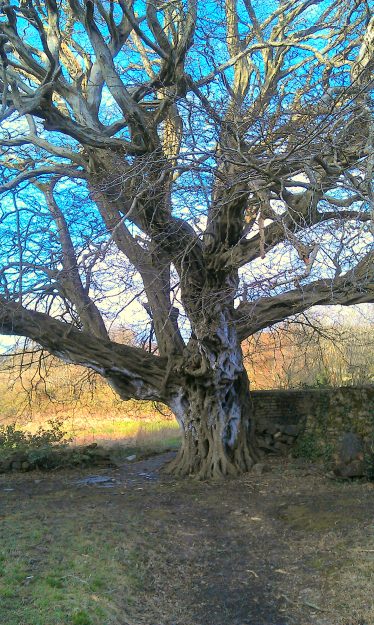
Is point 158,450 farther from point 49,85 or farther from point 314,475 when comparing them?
point 49,85

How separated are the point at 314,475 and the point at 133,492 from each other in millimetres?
3451

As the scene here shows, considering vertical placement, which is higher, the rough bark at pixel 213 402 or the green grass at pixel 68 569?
the rough bark at pixel 213 402

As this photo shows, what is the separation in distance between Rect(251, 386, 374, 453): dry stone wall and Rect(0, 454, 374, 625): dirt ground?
133 centimetres

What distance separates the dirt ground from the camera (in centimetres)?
556

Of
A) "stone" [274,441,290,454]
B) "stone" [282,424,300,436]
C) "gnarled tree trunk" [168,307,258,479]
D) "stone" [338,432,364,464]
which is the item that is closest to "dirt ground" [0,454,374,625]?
"stone" [338,432,364,464]

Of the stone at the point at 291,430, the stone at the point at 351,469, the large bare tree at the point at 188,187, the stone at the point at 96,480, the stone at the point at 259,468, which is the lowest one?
the stone at the point at 351,469

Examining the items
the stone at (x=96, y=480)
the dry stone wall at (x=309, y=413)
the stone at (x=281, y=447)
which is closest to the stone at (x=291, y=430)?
the dry stone wall at (x=309, y=413)

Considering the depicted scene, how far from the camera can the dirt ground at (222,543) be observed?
219 inches

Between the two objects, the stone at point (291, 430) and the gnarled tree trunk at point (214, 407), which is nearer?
the gnarled tree trunk at point (214, 407)

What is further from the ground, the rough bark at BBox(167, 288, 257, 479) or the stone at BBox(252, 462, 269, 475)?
the rough bark at BBox(167, 288, 257, 479)

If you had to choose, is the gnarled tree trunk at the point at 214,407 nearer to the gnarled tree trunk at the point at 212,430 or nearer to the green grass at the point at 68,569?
the gnarled tree trunk at the point at 212,430

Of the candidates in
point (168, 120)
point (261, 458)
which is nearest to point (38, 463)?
point (261, 458)

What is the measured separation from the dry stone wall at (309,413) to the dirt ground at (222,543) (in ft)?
4.38

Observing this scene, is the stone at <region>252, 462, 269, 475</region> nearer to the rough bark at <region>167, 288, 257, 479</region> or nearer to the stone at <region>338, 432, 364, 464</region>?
the rough bark at <region>167, 288, 257, 479</region>
